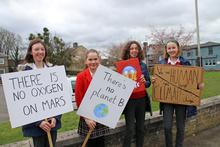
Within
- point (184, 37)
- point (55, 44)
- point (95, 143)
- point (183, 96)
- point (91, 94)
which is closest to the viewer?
point (91, 94)

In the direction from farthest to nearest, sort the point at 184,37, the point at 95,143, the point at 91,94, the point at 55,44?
the point at 55,44 < the point at 184,37 < the point at 95,143 < the point at 91,94

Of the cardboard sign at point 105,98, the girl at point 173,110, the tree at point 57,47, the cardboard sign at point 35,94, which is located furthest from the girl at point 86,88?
the tree at point 57,47

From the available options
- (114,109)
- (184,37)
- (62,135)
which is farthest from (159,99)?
(184,37)

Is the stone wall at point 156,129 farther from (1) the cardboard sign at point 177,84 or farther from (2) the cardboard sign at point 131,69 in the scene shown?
(2) the cardboard sign at point 131,69

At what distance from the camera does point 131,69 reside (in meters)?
4.19

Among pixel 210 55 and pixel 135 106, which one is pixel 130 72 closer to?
pixel 135 106

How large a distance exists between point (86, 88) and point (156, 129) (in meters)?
2.21

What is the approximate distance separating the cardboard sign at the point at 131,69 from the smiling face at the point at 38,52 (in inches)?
49.7

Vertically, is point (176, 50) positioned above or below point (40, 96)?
above

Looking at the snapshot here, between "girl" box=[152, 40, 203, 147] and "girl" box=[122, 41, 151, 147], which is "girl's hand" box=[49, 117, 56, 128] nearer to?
"girl" box=[122, 41, 151, 147]

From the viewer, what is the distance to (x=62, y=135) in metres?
4.00

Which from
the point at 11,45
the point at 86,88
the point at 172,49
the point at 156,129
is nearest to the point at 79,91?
Answer: the point at 86,88

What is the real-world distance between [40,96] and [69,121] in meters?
3.21

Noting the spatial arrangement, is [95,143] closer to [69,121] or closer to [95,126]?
[95,126]
